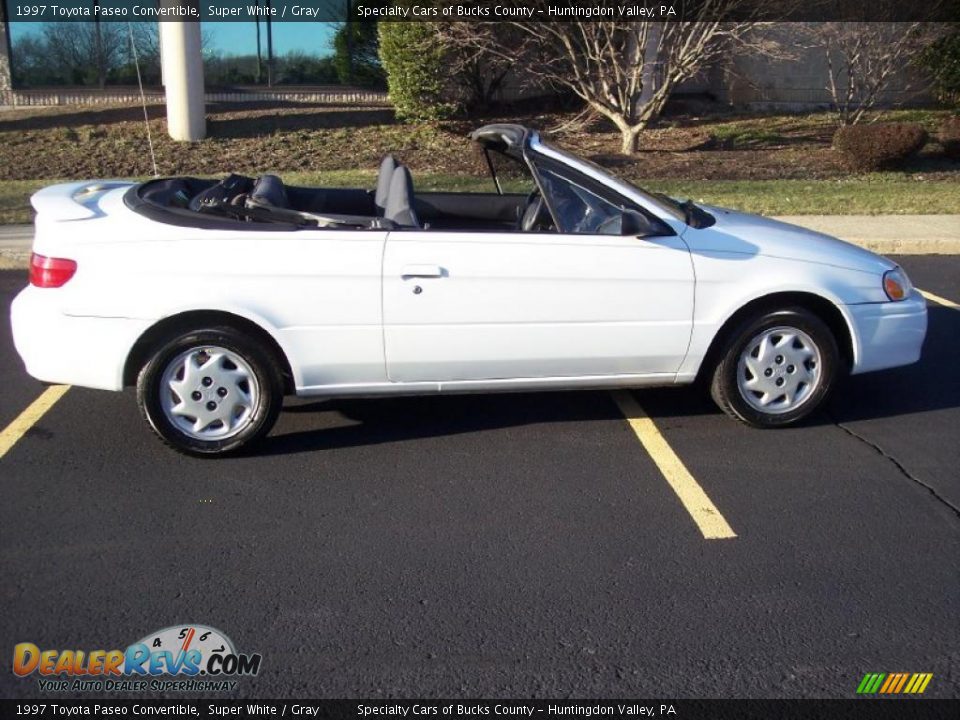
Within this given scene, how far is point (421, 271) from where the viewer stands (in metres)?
4.86

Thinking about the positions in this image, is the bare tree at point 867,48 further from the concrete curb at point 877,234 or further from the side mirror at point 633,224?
the side mirror at point 633,224

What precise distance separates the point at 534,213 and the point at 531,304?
108cm

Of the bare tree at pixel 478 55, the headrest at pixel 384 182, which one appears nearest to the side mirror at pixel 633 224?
the headrest at pixel 384 182

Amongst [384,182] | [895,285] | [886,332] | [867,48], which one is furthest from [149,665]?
[867,48]

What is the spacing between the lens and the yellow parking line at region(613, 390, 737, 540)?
171 inches

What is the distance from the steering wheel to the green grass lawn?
22.1 feet

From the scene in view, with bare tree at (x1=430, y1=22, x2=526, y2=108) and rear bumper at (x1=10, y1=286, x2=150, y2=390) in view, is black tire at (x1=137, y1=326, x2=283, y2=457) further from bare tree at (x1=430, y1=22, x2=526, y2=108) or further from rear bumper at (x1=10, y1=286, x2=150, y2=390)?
bare tree at (x1=430, y1=22, x2=526, y2=108)

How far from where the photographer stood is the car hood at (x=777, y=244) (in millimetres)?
5234

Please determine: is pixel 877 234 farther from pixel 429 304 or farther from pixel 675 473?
pixel 429 304

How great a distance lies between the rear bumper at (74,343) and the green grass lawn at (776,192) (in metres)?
7.50

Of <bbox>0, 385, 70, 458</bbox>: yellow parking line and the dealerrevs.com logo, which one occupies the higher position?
the dealerrevs.com logo

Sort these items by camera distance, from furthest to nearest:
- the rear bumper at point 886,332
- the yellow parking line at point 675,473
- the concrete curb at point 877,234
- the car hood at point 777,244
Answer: the concrete curb at point 877,234 < the rear bumper at point 886,332 < the car hood at point 777,244 < the yellow parking line at point 675,473
